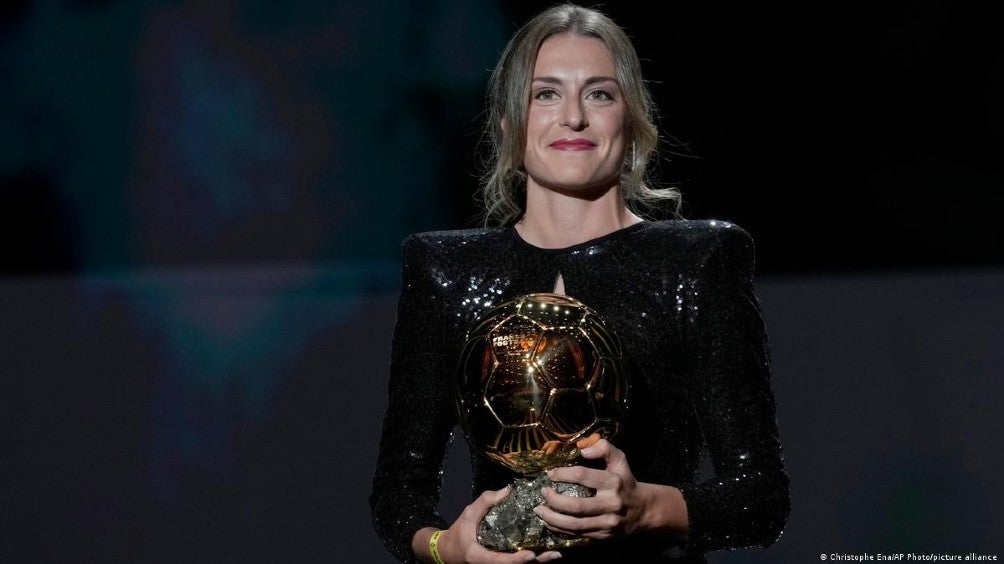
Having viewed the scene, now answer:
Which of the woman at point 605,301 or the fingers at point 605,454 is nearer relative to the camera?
the fingers at point 605,454

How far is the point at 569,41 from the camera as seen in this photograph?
164cm

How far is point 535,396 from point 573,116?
1.64ft

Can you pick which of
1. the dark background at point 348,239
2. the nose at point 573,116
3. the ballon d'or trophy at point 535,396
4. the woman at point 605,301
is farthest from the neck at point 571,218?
the dark background at point 348,239

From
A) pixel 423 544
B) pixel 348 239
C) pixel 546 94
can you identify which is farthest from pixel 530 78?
pixel 348 239

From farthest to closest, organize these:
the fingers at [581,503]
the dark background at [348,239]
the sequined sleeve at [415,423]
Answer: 1. the dark background at [348,239]
2. the sequined sleeve at [415,423]
3. the fingers at [581,503]

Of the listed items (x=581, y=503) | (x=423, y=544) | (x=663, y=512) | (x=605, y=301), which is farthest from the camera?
(x=605, y=301)

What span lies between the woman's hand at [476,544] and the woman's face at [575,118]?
0.50 m

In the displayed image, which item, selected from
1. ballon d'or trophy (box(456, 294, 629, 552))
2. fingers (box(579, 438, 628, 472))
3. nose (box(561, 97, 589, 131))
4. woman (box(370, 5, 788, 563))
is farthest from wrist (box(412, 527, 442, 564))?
nose (box(561, 97, 589, 131))

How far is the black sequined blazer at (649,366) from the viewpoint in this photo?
145 centimetres

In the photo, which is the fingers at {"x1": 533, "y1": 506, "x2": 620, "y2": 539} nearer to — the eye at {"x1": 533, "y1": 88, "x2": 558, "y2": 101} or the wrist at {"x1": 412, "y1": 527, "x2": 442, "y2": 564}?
the wrist at {"x1": 412, "y1": 527, "x2": 442, "y2": 564}

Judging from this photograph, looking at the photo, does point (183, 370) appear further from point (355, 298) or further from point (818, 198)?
point (818, 198)

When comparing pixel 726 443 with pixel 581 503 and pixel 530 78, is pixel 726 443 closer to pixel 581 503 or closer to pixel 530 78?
pixel 581 503

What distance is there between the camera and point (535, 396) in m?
1.21

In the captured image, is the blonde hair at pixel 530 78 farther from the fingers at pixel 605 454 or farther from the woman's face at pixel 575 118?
the fingers at pixel 605 454
